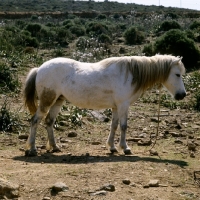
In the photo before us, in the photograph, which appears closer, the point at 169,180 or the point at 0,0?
the point at 169,180

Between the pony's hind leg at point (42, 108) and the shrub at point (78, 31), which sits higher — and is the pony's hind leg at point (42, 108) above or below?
below

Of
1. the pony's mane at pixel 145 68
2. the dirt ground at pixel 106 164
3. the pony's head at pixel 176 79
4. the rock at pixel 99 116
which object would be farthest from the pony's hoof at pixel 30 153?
the rock at pixel 99 116

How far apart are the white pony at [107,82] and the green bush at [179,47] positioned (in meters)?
9.54

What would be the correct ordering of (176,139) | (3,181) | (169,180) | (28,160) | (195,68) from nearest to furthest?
(3,181)
(169,180)
(28,160)
(176,139)
(195,68)

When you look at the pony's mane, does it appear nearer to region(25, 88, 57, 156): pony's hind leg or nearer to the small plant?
region(25, 88, 57, 156): pony's hind leg

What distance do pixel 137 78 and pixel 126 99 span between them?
0.42 meters

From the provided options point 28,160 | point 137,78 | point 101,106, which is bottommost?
point 28,160

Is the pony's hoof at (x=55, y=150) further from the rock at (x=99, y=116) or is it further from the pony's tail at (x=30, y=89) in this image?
the rock at (x=99, y=116)

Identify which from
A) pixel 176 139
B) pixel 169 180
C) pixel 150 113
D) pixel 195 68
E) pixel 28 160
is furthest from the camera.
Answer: pixel 195 68

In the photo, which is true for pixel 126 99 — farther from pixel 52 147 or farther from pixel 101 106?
pixel 52 147

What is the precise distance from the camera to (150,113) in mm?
11375

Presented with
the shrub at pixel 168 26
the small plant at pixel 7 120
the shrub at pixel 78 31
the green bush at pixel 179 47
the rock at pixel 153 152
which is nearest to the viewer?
the rock at pixel 153 152

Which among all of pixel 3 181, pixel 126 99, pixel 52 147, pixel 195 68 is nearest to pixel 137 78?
pixel 126 99

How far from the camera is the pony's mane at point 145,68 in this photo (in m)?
7.60
